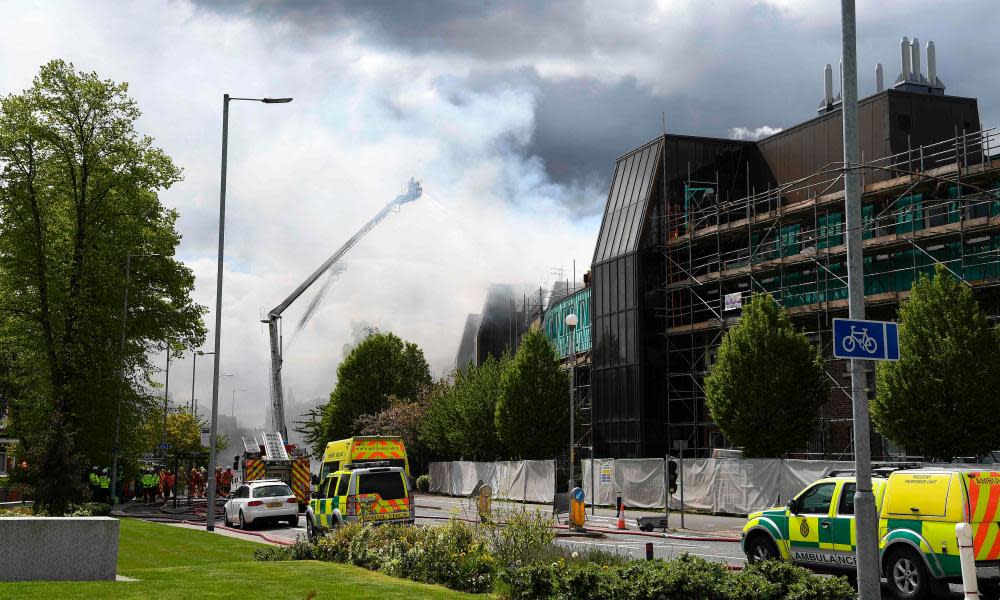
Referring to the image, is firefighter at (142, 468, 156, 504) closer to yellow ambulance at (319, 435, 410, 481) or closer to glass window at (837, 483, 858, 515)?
yellow ambulance at (319, 435, 410, 481)

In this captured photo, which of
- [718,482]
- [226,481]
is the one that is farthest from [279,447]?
[718,482]

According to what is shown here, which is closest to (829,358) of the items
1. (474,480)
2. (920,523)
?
(474,480)

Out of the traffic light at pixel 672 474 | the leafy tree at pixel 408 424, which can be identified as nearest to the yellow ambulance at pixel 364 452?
the traffic light at pixel 672 474

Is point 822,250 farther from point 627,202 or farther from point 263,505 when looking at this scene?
point 263,505

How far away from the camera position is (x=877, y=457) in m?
35.9

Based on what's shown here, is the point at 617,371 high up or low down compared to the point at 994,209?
down

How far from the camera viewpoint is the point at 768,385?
35.8 meters

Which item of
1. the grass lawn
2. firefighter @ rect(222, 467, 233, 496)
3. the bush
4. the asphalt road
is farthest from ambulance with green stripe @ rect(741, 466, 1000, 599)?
firefighter @ rect(222, 467, 233, 496)

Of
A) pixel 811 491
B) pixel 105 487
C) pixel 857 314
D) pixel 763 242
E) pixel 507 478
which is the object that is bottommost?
pixel 105 487

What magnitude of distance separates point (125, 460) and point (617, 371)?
23957 millimetres

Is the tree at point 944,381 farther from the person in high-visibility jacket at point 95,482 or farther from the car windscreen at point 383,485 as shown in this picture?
the person in high-visibility jacket at point 95,482

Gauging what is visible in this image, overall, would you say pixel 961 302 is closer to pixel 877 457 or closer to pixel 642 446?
pixel 877 457

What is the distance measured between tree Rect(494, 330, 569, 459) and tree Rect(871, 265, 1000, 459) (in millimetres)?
23340

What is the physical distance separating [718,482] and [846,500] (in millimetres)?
20234
